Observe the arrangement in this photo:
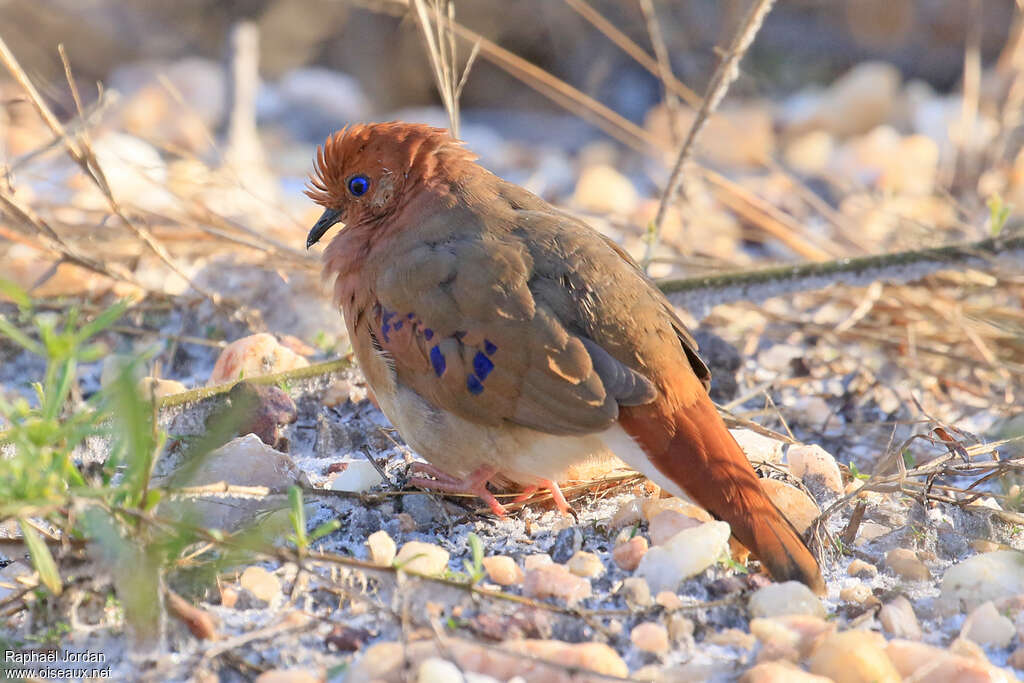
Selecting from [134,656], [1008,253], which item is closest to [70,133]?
[134,656]

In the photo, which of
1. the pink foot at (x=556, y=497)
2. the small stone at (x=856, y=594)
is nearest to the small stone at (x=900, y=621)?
the small stone at (x=856, y=594)

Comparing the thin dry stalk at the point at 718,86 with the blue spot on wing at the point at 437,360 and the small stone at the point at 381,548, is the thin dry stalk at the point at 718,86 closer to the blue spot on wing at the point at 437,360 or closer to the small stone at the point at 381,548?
the blue spot on wing at the point at 437,360

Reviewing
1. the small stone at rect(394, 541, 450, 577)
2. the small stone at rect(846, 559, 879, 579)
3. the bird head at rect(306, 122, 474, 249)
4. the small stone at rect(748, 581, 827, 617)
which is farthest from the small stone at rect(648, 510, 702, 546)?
the bird head at rect(306, 122, 474, 249)

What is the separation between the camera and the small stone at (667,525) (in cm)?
239

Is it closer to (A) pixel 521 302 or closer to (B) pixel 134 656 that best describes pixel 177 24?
(A) pixel 521 302

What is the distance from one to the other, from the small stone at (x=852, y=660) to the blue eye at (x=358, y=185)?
1658 mm

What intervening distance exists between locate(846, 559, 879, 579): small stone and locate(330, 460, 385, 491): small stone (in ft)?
3.67

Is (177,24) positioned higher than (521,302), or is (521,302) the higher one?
(177,24)

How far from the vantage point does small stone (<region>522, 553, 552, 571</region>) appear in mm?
2336

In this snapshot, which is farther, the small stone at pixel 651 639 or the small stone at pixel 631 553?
the small stone at pixel 631 553

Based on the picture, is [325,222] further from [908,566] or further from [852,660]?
[852,660]

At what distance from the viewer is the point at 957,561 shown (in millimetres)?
2529

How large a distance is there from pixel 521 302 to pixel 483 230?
0.88 feet

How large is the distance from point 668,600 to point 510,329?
0.70m
